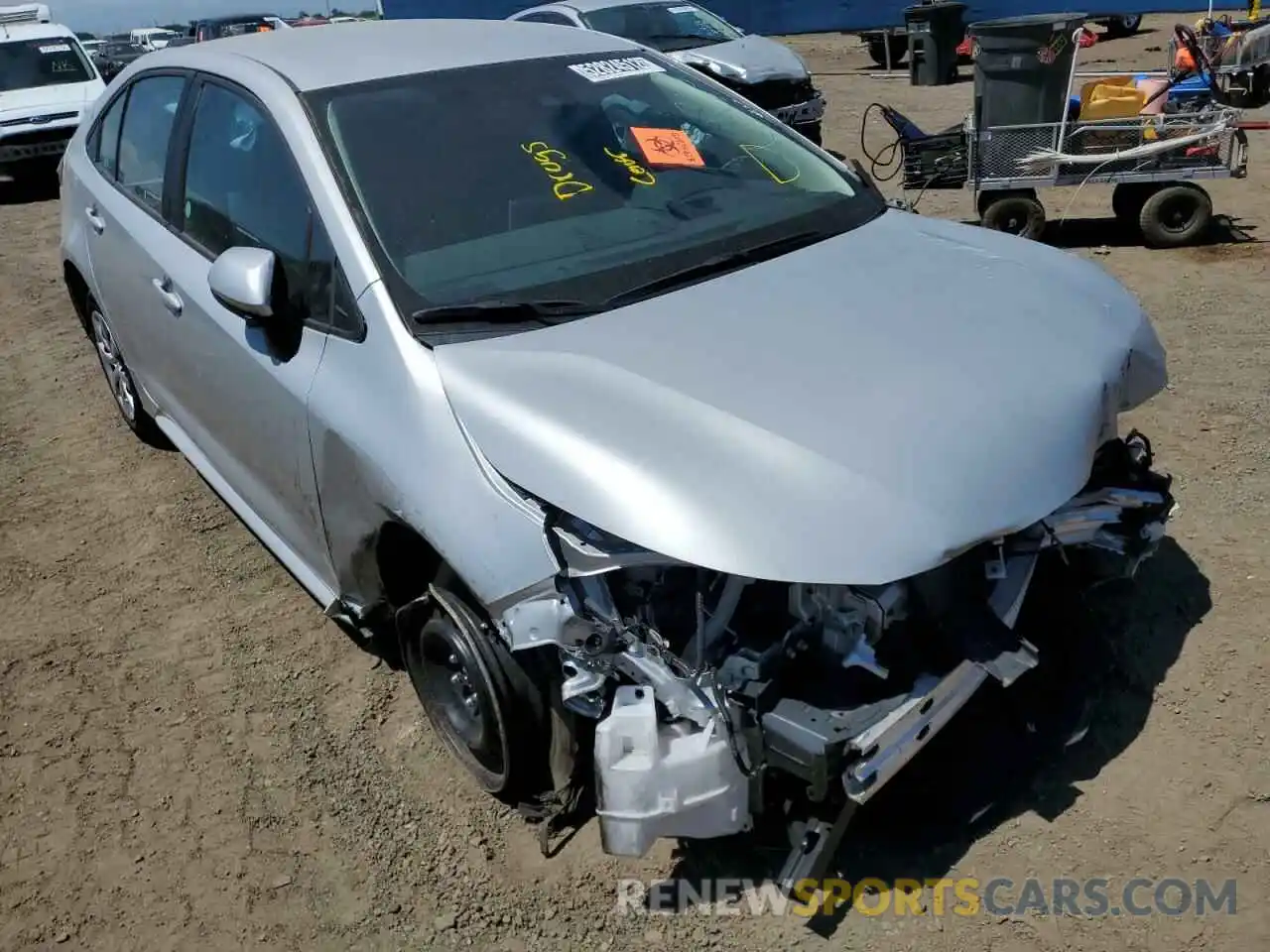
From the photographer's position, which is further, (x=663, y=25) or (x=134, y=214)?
(x=663, y=25)

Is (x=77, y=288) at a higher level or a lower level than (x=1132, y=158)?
higher

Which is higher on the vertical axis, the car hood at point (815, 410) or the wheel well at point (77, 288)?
the car hood at point (815, 410)

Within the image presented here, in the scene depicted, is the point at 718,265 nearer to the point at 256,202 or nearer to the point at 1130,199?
the point at 256,202

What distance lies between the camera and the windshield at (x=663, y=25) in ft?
36.9

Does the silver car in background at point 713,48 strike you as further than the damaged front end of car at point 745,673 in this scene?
Yes

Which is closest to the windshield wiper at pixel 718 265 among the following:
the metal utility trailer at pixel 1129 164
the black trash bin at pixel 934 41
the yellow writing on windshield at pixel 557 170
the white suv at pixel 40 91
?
the yellow writing on windshield at pixel 557 170

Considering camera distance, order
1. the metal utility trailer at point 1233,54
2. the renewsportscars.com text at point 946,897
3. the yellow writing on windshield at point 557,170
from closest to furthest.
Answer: the renewsportscars.com text at point 946,897
the yellow writing on windshield at point 557,170
the metal utility trailer at point 1233,54

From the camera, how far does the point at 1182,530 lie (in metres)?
3.78

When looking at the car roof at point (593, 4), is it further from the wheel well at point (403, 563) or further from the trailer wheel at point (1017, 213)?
the wheel well at point (403, 563)

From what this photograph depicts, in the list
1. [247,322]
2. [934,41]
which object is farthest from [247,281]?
[934,41]

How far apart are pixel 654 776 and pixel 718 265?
139cm

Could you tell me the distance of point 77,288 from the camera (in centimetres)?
504

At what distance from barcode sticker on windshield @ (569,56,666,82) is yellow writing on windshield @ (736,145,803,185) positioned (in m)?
0.47

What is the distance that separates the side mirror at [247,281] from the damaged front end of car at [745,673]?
984 millimetres
